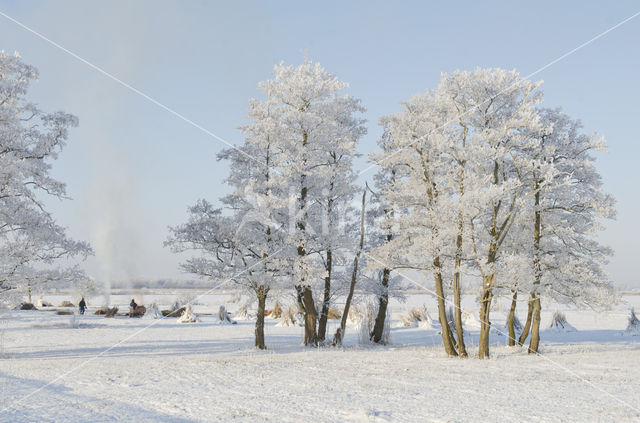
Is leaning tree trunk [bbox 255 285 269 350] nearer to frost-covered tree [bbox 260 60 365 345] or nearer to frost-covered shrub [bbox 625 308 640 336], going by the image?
frost-covered tree [bbox 260 60 365 345]

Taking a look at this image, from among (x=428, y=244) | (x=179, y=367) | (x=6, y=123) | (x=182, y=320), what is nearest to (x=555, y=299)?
(x=428, y=244)

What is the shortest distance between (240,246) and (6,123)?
851cm

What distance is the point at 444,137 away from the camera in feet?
56.0

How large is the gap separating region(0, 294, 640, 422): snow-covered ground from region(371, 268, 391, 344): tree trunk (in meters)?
4.72

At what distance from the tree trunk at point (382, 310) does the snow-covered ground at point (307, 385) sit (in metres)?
4.72

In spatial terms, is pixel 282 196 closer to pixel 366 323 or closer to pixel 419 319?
pixel 366 323

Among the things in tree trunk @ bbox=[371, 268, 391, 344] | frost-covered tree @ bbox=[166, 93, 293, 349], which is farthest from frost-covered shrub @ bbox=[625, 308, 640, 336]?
frost-covered tree @ bbox=[166, 93, 293, 349]

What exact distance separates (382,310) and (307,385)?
46.4ft

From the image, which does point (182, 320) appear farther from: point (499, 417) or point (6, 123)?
point (499, 417)

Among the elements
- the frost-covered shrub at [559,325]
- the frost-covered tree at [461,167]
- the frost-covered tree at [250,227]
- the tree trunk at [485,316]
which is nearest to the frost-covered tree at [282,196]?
the frost-covered tree at [250,227]

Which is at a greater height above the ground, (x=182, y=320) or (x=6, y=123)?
(x=6, y=123)

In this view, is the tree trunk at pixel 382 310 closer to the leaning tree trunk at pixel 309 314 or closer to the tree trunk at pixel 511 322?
the leaning tree trunk at pixel 309 314

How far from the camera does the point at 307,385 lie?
35.8ft

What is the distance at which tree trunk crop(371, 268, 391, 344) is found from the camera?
79.3ft
